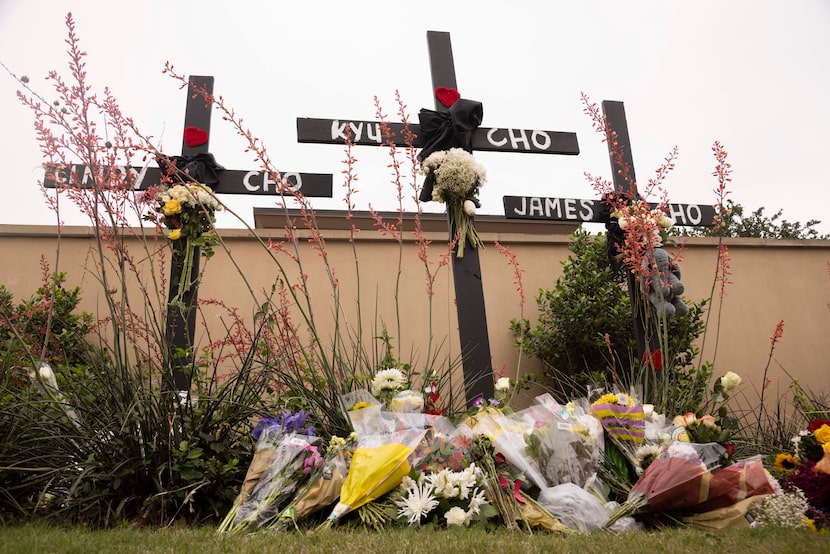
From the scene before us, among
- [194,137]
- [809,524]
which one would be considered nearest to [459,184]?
[194,137]

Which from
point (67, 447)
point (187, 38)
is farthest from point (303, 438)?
point (187, 38)

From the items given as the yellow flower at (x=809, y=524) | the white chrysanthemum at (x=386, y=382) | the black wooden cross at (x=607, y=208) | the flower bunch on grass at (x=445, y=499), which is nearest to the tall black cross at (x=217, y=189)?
the black wooden cross at (x=607, y=208)

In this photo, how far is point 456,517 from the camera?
90.3 inches

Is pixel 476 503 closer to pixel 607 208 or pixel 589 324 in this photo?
A: pixel 607 208

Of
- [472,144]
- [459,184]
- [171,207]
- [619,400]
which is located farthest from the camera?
[472,144]

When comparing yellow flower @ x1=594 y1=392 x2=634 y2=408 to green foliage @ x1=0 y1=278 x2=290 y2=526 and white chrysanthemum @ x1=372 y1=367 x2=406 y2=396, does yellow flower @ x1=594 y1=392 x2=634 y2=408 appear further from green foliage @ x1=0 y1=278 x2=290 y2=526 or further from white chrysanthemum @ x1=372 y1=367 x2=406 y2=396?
green foliage @ x1=0 y1=278 x2=290 y2=526

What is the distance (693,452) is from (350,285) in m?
4.61

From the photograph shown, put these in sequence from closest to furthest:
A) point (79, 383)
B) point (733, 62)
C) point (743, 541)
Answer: point (743, 541) < point (79, 383) < point (733, 62)

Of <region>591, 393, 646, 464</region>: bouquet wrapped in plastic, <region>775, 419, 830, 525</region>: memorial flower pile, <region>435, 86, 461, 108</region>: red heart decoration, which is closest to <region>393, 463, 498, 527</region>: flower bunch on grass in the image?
<region>591, 393, 646, 464</region>: bouquet wrapped in plastic

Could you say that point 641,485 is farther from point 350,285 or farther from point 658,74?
point 658,74

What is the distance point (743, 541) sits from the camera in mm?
1871

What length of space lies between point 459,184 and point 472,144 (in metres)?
0.67

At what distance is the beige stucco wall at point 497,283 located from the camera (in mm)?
6238

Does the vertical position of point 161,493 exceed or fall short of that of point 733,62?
it falls short
